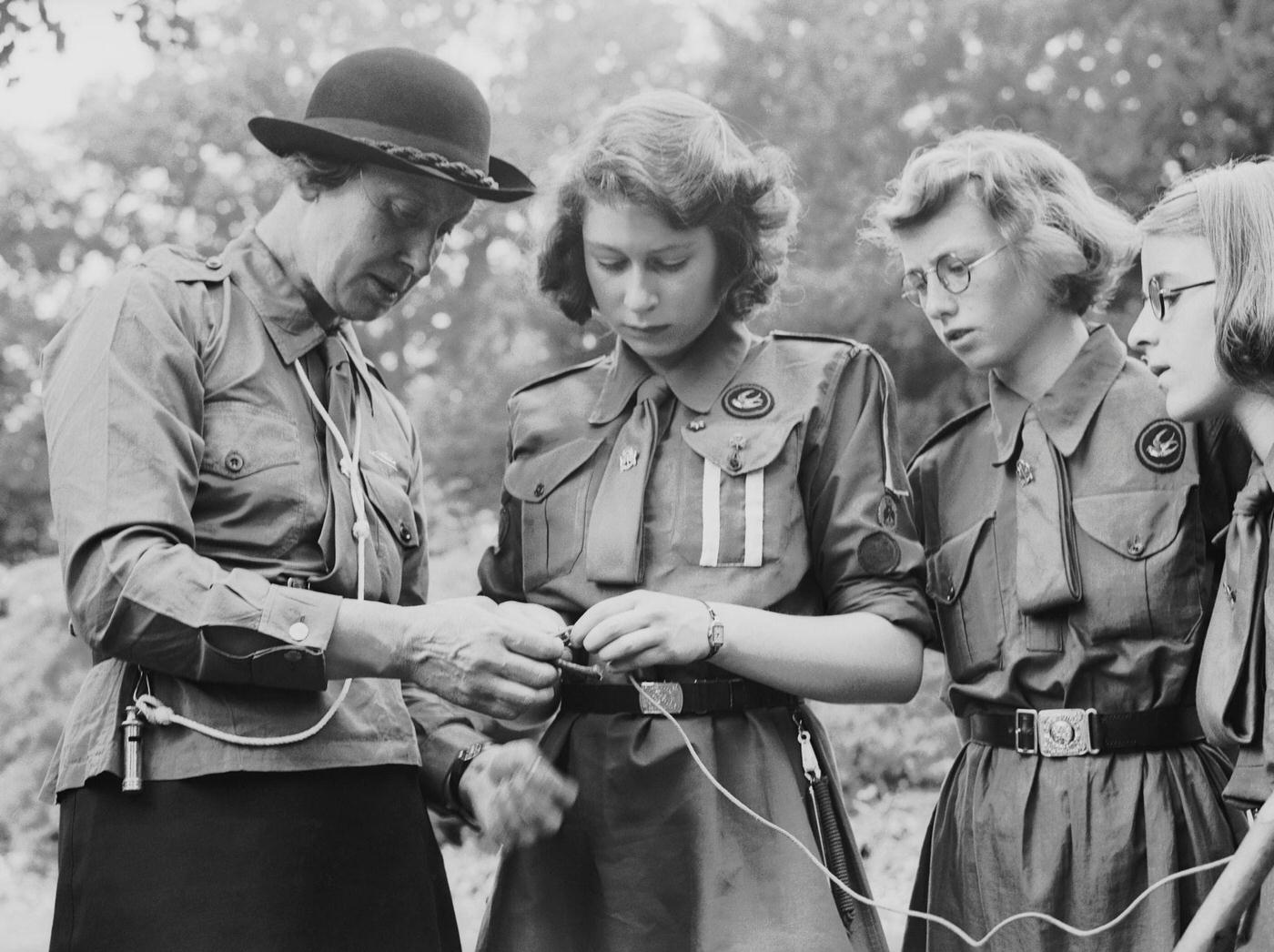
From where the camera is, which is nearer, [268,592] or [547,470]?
[268,592]

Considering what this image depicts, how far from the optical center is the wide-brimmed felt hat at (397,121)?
3.08 meters

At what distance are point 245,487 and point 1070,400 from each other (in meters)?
1.71

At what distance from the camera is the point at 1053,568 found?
3.24 metres

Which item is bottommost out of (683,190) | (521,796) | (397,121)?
(521,796)

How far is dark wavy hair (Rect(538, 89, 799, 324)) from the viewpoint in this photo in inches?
122

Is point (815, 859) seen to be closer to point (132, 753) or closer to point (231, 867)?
point (231, 867)

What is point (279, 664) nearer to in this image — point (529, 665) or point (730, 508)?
point (529, 665)

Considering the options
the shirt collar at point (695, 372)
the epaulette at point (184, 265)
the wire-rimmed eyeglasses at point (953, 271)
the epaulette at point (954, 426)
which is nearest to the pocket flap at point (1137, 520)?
the epaulette at point (954, 426)

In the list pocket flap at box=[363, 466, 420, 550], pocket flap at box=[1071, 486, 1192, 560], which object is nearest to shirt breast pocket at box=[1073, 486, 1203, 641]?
pocket flap at box=[1071, 486, 1192, 560]

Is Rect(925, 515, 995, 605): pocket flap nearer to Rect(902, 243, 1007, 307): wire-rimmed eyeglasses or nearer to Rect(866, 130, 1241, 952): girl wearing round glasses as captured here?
Rect(866, 130, 1241, 952): girl wearing round glasses

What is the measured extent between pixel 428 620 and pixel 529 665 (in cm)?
20

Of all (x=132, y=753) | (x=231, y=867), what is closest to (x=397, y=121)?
(x=132, y=753)

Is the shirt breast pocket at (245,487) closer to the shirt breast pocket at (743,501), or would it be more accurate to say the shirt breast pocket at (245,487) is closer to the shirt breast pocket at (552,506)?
the shirt breast pocket at (552,506)

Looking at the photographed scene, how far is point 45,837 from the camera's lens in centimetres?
884
